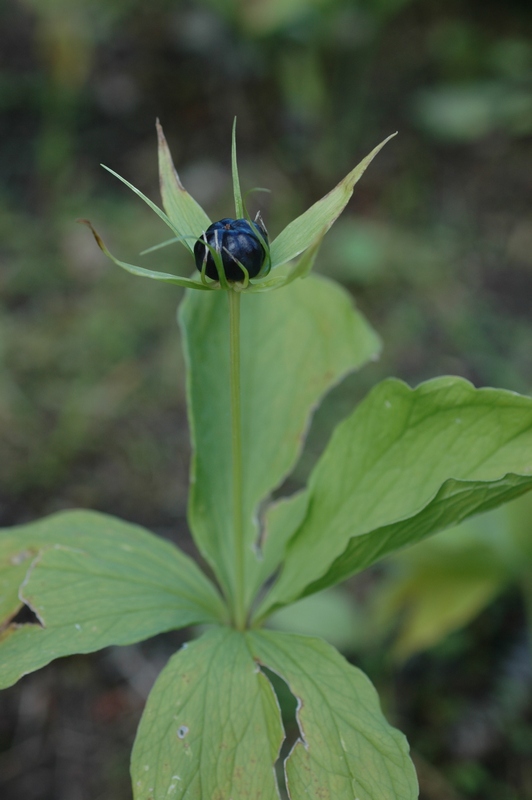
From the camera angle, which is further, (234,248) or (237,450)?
(237,450)

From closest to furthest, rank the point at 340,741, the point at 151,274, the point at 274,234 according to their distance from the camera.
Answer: the point at 151,274
the point at 340,741
the point at 274,234

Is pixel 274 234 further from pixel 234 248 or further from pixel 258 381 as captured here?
pixel 234 248

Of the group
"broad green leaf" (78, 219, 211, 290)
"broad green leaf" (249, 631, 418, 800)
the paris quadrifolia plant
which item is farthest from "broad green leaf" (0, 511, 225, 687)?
"broad green leaf" (78, 219, 211, 290)

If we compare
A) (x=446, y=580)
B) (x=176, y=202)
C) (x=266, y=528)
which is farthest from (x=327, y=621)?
(x=176, y=202)

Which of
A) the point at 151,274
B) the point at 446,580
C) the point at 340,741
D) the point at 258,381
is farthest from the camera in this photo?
the point at 446,580

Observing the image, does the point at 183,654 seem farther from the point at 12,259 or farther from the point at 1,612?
the point at 12,259

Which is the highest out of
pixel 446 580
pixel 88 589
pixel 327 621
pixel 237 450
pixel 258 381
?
pixel 237 450

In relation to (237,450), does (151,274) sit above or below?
above
